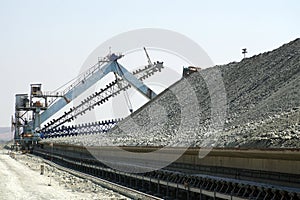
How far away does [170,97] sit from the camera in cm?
5156

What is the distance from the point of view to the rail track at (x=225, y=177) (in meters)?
15.7

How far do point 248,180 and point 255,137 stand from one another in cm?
412

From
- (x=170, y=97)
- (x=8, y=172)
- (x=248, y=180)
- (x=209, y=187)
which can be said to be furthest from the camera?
(x=170, y=97)

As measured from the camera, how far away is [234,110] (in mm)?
31766

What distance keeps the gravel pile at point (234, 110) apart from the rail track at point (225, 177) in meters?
1.39

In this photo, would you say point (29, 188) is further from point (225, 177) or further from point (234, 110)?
point (225, 177)

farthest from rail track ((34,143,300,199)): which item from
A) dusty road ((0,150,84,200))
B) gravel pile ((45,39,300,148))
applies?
dusty road ((0,150,84,200))

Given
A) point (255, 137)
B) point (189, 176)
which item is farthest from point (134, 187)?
point (255, 137)

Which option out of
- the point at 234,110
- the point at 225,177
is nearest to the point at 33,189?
the point at 225,177

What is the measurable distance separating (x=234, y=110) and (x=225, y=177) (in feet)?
42.2

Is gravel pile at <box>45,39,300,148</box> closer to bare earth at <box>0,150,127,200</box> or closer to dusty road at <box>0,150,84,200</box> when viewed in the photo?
bare earth at <box>0,150,127,200</box>

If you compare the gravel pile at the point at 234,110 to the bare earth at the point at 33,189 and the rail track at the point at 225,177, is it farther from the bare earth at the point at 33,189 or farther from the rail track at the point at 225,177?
the bare earth at the point at 33,189

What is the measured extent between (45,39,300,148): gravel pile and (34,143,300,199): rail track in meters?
1.39

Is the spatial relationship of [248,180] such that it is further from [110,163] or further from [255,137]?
[110,163]
